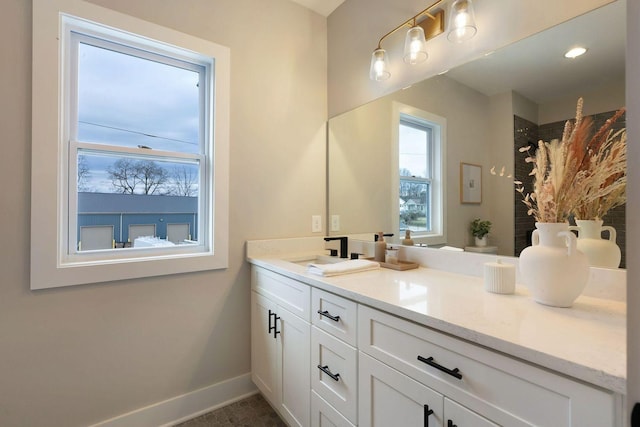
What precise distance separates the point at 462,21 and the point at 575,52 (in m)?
0.46

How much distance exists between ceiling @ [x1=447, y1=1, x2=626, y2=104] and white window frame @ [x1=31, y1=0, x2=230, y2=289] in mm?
1556

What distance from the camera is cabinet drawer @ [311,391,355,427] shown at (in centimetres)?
119

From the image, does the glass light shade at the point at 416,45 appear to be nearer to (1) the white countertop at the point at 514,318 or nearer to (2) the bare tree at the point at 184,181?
(1) the white countertop at the point at 514,318

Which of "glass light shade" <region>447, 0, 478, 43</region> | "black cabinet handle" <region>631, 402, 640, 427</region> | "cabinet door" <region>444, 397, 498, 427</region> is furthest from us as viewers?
"glass light shade" <region>447, 0, 478, 43</region>

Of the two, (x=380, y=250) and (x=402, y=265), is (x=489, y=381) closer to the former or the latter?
(x=402, y=265)

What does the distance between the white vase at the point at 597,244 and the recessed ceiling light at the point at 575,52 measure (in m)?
0.62

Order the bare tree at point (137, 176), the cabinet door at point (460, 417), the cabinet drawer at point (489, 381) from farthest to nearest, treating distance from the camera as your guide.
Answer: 1. the bare tree at point (137, 176)
2. the cabinet door at point (460, 417)
3. the cabinet drawer at point (489, 381)

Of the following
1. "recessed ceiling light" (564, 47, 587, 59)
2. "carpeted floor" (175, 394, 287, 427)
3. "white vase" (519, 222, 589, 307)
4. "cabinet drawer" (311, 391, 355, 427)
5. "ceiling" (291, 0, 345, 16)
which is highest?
"ceiling" (291, 0, 345, 16)

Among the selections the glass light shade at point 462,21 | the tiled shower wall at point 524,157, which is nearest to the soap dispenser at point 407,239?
the tiled shower wall at point 524,157

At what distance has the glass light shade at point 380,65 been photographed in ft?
5.79

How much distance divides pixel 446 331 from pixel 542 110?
0.97m

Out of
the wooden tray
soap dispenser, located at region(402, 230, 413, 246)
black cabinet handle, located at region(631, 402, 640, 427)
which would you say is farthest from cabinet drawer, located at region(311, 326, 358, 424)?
black cabinet handle, located at region(631, 402, 640, 427)

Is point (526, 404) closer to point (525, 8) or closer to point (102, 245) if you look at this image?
point (525, 8)

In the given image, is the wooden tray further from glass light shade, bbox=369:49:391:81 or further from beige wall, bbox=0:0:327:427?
glass light shade, bbox=369:49:391:81
